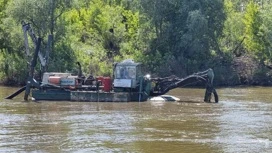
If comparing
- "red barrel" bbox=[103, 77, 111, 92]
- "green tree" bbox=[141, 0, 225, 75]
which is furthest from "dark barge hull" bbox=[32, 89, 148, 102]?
"green tree" bbox=[141, 0, 225, 75]

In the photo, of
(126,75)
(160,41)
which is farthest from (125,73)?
(160,41)

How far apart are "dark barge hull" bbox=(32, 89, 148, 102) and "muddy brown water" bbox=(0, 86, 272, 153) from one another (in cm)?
94

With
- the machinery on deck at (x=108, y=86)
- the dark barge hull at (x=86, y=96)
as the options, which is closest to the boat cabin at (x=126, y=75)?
the machinery on deck at (x=108, y=86)

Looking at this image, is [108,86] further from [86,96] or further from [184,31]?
[184,31]

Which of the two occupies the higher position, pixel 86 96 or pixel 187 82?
pixel 187 82

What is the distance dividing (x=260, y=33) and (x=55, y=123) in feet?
144

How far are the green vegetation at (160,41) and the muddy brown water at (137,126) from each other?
1989cm

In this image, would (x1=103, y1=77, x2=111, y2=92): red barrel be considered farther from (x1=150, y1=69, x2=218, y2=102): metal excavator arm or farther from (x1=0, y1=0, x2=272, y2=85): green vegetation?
(x1=0, y1=0, x2=272, y2=85): green vegetation

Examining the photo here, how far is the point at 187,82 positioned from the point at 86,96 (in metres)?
7.01

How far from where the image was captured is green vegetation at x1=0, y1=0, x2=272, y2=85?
62.9 metres

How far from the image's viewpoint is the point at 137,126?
30.8m

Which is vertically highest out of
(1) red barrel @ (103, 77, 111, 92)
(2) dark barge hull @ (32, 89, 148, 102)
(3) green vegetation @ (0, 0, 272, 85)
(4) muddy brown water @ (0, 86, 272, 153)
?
(3) green vegetation @ (0, 0, 272, 85)

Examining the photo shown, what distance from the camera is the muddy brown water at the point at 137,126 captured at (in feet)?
81.2

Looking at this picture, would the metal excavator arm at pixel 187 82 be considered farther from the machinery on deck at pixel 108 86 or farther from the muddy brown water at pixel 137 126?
the muddy brown water at pixel 137 126
